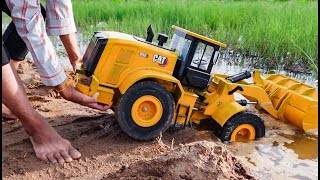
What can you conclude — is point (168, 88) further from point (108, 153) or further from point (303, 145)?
point (303, 145)

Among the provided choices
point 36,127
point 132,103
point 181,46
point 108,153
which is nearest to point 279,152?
point 181,46

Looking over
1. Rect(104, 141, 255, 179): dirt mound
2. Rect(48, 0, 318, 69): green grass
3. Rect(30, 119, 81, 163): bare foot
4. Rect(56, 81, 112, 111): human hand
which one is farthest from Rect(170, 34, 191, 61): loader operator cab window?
Rect(48, 0, 318, 69): green grass

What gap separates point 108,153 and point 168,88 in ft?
2.23

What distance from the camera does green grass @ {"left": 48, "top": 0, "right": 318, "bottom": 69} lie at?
6203 millimetres

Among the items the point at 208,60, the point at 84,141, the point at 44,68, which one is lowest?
the point at 84,141

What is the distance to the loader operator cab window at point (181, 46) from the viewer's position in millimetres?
3428

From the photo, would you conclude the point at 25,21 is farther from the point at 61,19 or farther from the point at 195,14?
the point at 195,14

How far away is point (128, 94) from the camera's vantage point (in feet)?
10.5

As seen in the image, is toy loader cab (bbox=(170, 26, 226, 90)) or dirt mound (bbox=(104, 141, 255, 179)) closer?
dirt mound (bbox=(104, 141, 255, 179))

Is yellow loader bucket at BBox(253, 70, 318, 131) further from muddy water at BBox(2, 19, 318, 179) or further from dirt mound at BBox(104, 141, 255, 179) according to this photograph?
dirt mound at BBox(104, 141, 255, 179)

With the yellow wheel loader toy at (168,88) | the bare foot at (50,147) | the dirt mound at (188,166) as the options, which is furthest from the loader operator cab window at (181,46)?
the bare foot at (50,147)

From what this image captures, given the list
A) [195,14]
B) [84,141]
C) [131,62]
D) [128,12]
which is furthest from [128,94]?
[128,12]

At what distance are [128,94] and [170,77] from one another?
328 millimetres

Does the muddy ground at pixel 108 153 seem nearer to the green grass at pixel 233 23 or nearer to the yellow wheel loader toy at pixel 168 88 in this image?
the yellow wheel loader toy at pixel 168 88
